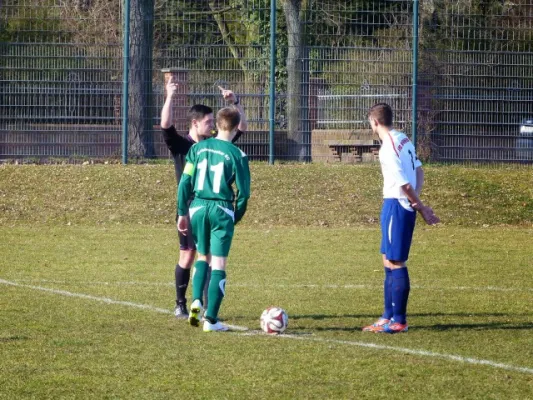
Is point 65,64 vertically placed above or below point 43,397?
above

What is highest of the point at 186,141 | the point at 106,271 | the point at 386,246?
the point at 186,141

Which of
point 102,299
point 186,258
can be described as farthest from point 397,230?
point 102,299

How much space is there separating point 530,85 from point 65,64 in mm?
10035

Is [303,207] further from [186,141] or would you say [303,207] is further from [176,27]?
[186,141]

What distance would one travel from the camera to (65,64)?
21.5 meters

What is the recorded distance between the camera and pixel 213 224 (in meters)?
8.56

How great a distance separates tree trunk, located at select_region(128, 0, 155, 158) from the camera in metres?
21.4

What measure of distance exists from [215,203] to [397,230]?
1561mm

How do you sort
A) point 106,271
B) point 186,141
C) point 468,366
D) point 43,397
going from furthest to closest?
point 106,271, point 186,141, point 468,366, point 43,397

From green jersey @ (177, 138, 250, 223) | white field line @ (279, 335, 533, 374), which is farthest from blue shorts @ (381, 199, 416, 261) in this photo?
green jersey @ (177, 138, 250, 223)

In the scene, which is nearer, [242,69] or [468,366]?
[468,366]

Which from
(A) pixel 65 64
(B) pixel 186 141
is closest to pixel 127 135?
(A) pixel 65 64

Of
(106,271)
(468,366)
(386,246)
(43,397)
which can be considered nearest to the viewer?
(43,397)

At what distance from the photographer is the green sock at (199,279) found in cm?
856
